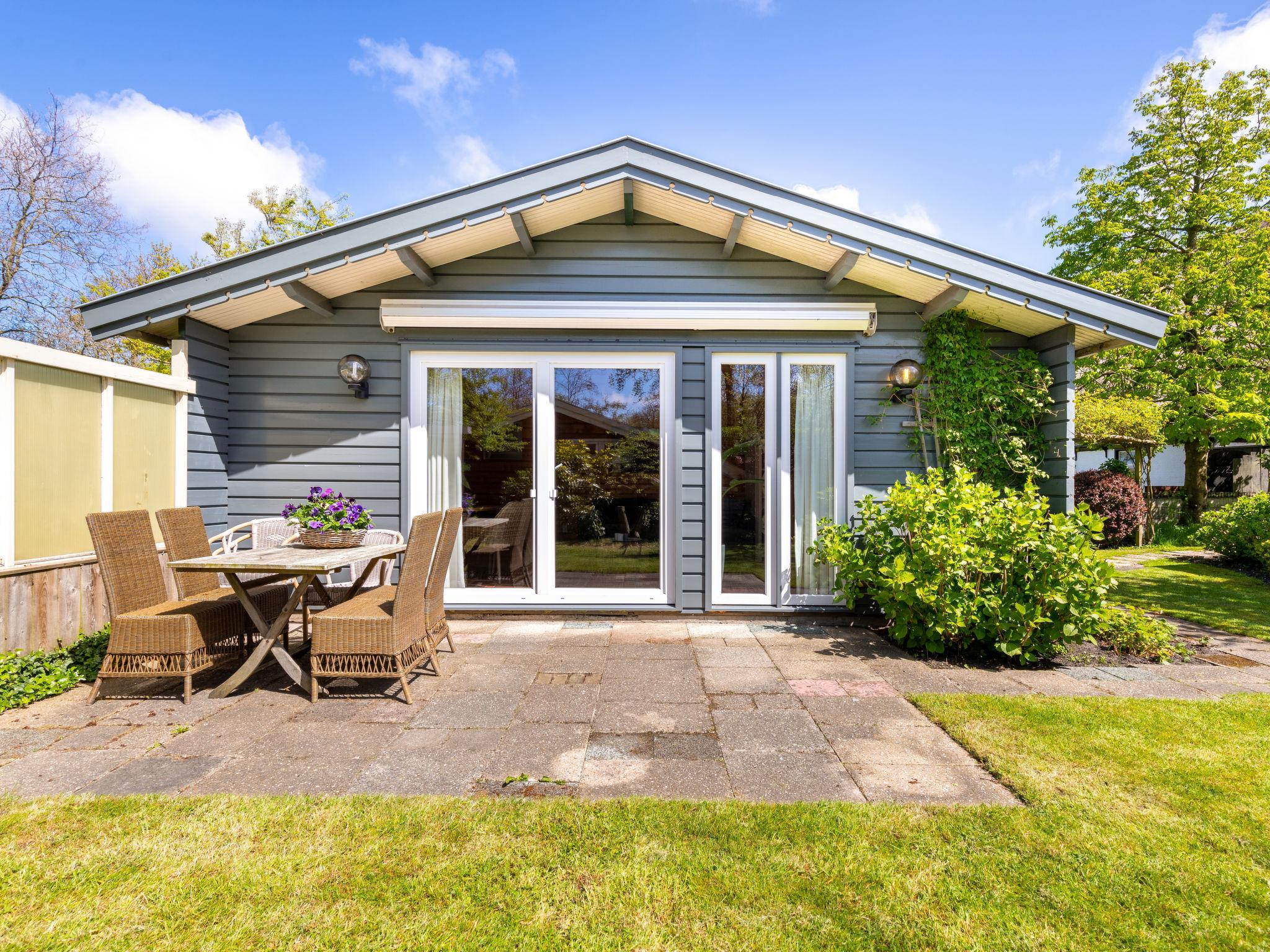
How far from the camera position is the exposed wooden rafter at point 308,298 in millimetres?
4562

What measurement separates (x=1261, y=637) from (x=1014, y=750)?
3.95m

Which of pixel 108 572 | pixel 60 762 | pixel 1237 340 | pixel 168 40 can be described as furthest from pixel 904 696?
pixel 168 40

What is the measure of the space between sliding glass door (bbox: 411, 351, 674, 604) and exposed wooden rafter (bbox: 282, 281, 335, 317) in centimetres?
80

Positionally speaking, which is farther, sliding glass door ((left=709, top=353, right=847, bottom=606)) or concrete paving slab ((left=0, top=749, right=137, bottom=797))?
sliding glass door ((left=709, top=353, right=847, bottom=606))

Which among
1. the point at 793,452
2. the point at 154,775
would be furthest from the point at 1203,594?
the point at 154,775

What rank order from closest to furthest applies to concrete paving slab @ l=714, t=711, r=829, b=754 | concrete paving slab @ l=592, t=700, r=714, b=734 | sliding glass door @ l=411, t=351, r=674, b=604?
concrete paving slab @ l=714, t=711, r=829, b=754, concrete paving slab @ l=592, t=700, r=714, b=734, sliding glass door @ l=411, t=351, r=674, b=604

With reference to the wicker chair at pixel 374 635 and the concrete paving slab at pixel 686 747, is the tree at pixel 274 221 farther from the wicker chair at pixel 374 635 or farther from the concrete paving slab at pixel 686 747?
the concrete paving slab at pixel 686 747

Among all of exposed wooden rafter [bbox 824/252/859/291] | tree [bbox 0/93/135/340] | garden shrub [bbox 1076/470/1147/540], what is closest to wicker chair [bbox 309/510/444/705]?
exposed wooden rafter [bbox 824/252/859/291]

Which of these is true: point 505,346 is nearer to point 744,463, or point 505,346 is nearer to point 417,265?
point 417,265

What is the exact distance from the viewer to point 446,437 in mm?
5273

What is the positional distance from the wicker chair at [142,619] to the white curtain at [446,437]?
6.46 feet

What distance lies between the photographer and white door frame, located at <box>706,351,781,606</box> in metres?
5.24

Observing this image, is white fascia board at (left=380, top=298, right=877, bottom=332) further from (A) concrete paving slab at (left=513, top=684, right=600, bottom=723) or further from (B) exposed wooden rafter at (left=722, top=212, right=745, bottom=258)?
(A) concrete paving slab at (left=513, top=684, right=600, bottom=723)

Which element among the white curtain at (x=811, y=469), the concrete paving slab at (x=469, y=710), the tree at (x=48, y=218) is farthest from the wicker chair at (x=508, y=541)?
the tree at (x=48, y=218)
